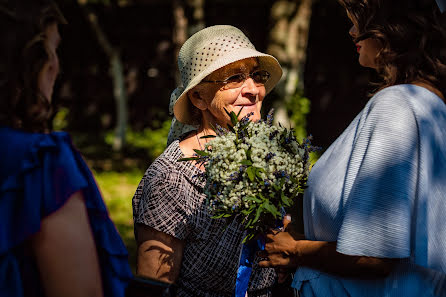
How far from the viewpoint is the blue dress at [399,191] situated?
1.68 m

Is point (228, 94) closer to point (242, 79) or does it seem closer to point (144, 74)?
point (242, 79)

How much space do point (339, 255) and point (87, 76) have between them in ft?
41.5

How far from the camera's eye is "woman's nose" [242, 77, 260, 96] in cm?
270

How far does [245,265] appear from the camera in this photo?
2.30 meters

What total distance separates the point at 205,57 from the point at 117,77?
885 centimetres

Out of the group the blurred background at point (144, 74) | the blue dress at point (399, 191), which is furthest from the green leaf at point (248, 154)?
the blurred background at point (144, 74)

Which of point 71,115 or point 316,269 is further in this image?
point 71,115

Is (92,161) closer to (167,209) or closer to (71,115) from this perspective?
(71,115)

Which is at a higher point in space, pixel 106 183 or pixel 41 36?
pixel 41 36

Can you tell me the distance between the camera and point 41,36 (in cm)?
141

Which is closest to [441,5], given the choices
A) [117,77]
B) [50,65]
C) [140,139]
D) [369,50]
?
[369,50]

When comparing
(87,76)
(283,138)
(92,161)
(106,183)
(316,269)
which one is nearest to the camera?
(316,269)

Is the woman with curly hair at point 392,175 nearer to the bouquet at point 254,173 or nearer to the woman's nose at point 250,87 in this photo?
the bouquet at point 254,173

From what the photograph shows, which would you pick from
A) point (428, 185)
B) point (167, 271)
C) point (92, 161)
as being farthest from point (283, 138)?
point (92, 161)
